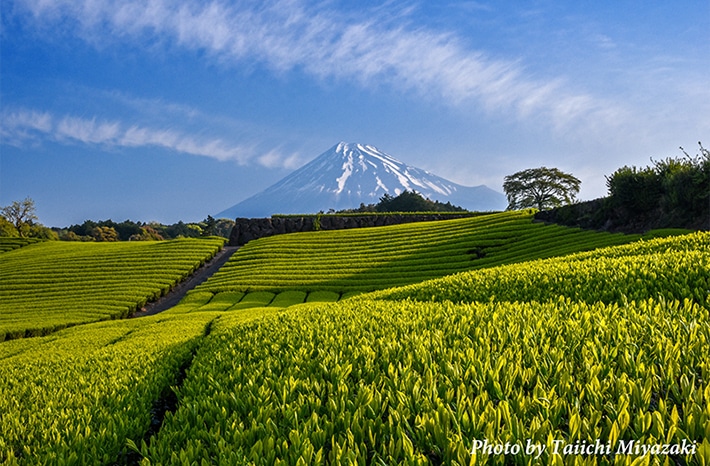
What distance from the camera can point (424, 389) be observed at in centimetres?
289

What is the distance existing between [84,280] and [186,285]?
7359mm

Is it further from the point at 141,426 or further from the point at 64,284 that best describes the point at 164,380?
the point at 64,284

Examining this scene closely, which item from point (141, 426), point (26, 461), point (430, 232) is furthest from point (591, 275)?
point (430, 232)

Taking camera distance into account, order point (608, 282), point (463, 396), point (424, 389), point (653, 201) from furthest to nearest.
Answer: point (653, 201)
point (608, 282)
point (424, 389)
point (463, 396)

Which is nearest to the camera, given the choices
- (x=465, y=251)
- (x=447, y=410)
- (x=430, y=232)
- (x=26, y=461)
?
(x=447, y=410)

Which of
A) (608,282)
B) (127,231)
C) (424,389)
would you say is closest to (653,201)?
(608,282)

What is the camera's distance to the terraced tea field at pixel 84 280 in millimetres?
22734

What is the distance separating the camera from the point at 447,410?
8.02 feet

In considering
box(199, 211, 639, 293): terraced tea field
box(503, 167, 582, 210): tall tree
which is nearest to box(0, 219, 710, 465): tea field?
box(199, 211, 639, 293): terraced tea field

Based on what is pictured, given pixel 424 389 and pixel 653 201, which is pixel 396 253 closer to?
pixel 653 201

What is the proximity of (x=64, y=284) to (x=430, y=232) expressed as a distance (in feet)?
97.7

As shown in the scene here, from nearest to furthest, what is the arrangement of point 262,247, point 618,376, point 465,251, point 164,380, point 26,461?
1. point 618,376
2. point 26,461
3. point 164,380
4. point 465,251
5. point 262,247

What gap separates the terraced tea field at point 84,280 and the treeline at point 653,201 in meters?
31.2

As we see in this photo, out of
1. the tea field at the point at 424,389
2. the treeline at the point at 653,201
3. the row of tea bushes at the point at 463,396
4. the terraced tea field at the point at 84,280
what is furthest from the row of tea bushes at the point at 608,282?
the terraced tea field at the point at 84,280
